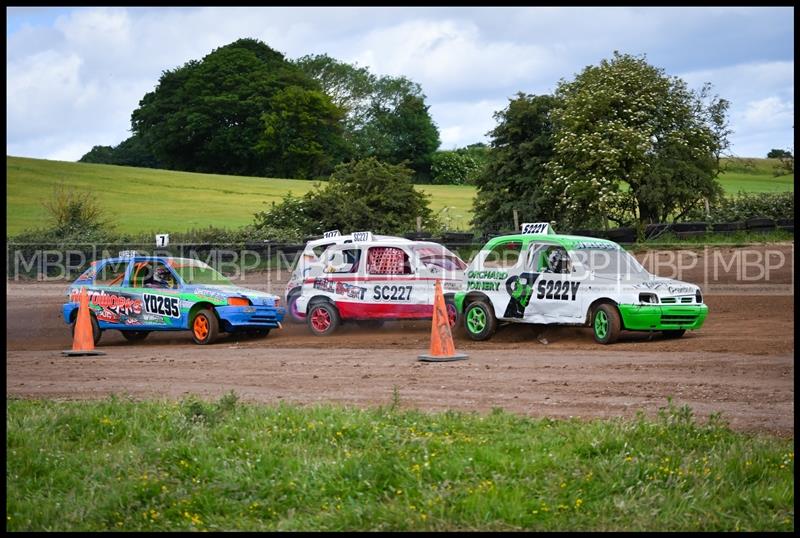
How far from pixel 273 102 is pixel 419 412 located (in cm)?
7241

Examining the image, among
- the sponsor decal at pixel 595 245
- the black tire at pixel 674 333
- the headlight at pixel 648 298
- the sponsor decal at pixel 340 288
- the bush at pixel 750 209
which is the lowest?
the black tire at pixel 674 333

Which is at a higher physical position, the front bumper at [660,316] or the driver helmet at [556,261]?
the driver helmet at [556,261]

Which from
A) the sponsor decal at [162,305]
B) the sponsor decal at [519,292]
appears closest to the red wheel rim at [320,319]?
the sponsor decal at [162,305]

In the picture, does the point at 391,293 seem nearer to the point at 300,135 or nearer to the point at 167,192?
the point at 167,192

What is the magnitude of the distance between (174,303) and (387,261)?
3.71 meters

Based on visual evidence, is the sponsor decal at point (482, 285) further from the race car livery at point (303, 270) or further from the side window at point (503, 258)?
the race car livery at point (303, 270)

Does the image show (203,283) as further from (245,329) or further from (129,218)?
(129,218)

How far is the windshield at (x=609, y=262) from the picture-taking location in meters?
16.9

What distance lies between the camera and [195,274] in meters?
19.7

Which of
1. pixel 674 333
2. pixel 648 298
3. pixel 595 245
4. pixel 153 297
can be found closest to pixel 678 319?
pixel 648 298

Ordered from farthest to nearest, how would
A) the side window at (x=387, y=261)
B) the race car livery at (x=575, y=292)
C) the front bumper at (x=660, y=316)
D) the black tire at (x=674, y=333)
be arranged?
the side window at (x=387, y=261) → the black tire at (x=674, y=333) → the race car livery at (x=575, y=292) → the front bumper at (x=660, y=316)

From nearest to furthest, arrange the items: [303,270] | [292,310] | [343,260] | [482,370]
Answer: [482,370] → [343,260] → [292,310] → [303,270]

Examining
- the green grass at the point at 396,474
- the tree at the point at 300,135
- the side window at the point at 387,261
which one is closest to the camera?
the green grass at the point at 396,474

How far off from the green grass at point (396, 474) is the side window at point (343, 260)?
9605 mm
